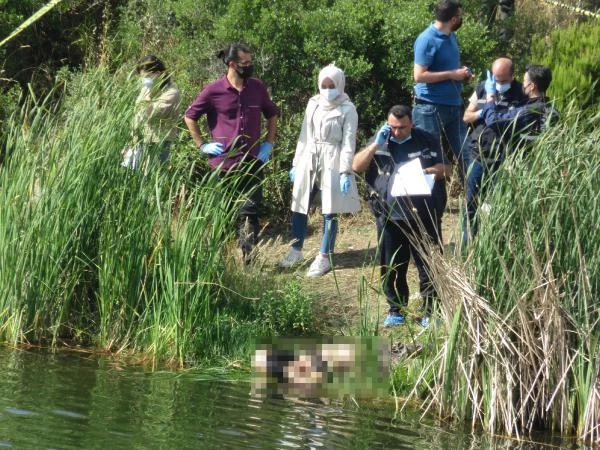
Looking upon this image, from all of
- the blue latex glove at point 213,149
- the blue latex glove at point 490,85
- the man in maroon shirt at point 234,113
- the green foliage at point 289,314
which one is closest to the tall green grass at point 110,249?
the green foliage at point 289,314

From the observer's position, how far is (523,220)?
6773mm

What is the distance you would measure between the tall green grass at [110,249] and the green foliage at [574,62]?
3.73m

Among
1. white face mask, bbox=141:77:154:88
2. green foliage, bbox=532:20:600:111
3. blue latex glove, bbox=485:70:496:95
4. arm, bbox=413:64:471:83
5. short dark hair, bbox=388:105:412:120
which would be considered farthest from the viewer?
green foliage, bbox=532:20:600:111

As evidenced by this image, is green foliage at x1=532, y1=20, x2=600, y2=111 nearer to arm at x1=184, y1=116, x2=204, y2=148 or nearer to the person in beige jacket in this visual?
arm at x1=184, y1=116, x2=204, y2=148

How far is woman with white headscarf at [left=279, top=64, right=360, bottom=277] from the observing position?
9969 mm

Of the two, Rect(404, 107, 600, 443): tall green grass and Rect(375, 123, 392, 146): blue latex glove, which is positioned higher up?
Rect(375, 123, 392, 146): blue latex glove

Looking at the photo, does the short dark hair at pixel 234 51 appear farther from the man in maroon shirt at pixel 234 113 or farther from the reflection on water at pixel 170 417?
the reflection on water at pixel 170 417

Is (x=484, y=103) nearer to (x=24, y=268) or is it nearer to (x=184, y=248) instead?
(x=184, y=248)

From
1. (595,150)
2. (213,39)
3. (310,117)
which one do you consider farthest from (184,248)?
(213,39)

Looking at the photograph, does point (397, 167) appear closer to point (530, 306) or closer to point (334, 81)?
point (334, 81)

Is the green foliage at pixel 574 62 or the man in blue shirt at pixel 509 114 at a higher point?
the green foliage at pixel 574 62

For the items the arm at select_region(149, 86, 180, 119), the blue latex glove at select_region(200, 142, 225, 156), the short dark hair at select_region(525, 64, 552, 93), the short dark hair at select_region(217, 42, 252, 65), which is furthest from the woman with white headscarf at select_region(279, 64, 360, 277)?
the short dark hair at select_region(525, 64, 552, 93)

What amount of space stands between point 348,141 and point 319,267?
1079mm

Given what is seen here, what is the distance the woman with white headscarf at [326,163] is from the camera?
392 inches
